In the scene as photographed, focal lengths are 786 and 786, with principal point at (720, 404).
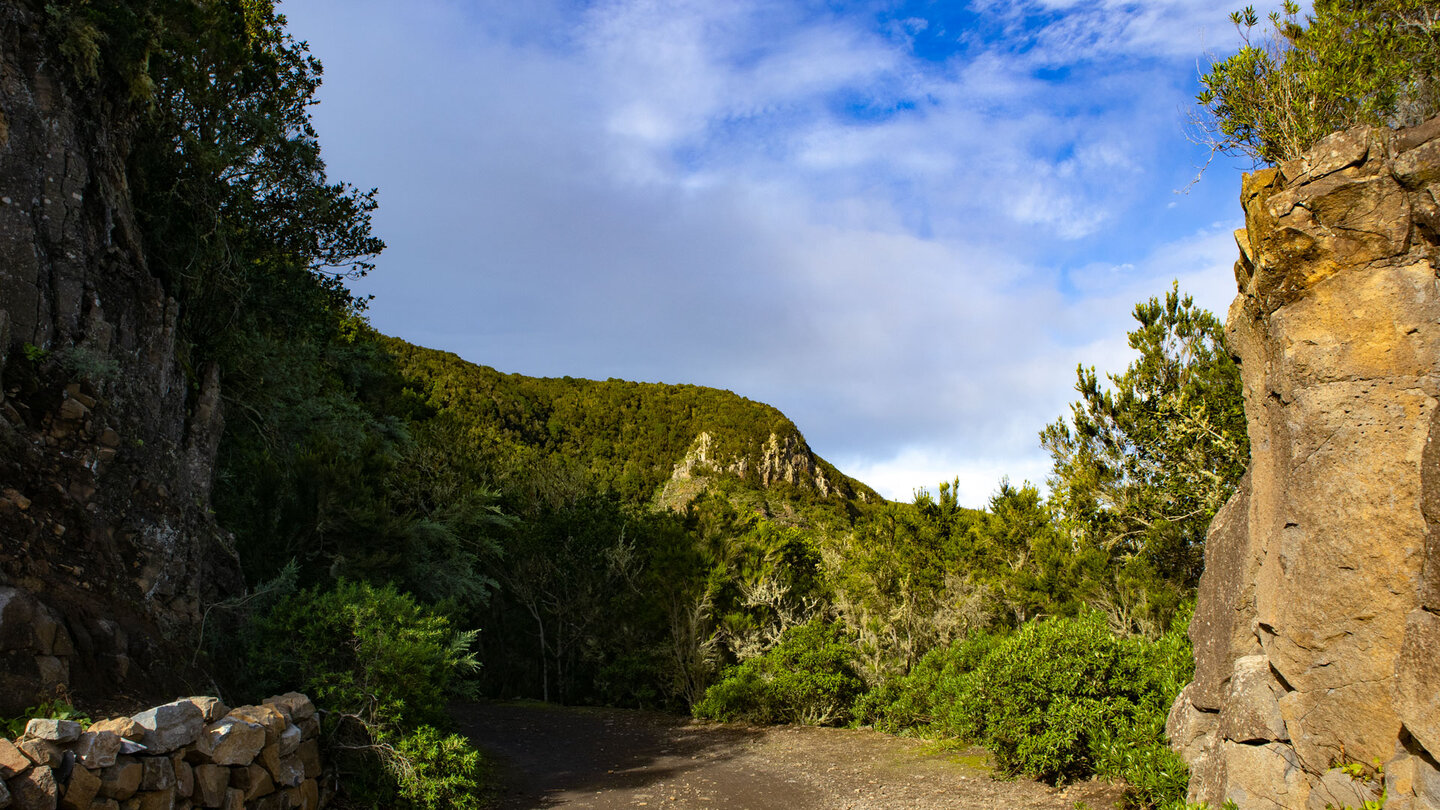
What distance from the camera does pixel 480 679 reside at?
69.3ft

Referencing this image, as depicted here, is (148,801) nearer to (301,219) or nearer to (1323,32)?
(301,219)

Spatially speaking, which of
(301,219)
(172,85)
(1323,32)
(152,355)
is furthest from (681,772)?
(1323,32)

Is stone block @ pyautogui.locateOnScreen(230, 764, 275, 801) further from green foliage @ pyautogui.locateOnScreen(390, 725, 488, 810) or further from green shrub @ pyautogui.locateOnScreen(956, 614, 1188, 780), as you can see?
green shrub @ pyautogui.locateOnScreen(956, 614, 1188, 780)

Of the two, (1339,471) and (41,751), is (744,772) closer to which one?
(41,751)

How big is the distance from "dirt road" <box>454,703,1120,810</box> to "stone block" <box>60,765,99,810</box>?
4519mm

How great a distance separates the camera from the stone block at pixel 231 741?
253 inches

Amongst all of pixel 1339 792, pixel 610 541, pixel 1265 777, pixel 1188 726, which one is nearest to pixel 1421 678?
pixel 1339 792

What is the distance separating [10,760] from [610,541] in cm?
1479

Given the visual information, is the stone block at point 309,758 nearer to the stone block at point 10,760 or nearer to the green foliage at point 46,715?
the green foliage at point 46,715

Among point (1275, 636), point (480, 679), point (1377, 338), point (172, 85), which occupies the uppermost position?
point (172, 85)

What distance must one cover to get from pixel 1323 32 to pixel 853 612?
11.8 meters

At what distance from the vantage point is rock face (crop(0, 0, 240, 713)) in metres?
6.95

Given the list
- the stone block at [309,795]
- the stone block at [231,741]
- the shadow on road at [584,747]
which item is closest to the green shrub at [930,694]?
the shadow on road at [584,747]

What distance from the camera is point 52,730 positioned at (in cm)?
538
